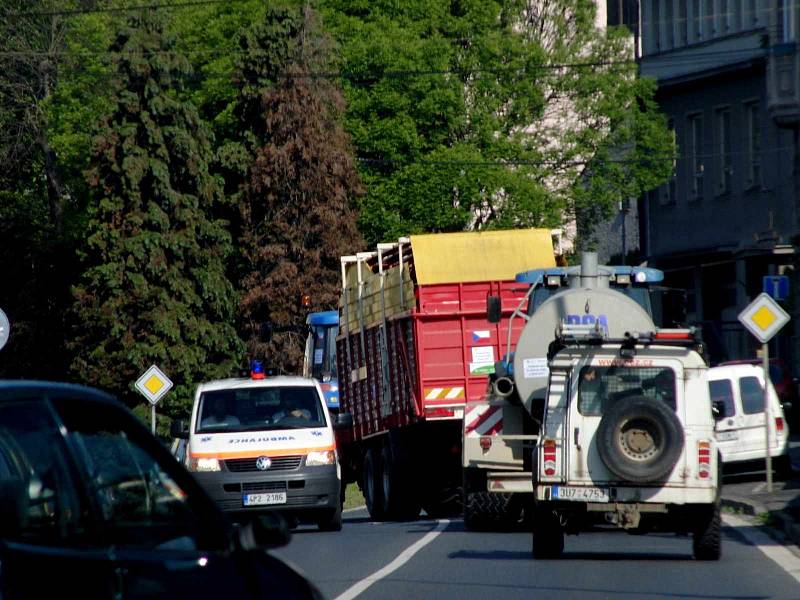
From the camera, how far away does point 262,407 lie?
69.1 feet

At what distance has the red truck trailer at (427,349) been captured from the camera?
22.3 m

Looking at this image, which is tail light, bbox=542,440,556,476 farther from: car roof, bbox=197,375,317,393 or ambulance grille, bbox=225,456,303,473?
car roof, bbox=197,375,317,393

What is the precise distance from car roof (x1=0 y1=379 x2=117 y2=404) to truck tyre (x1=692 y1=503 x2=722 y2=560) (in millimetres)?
10118

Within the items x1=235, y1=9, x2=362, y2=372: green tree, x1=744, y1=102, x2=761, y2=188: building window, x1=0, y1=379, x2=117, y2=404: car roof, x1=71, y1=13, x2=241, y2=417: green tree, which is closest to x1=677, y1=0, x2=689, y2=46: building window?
x1=744, y1=102, x2=761, y2=188: building window

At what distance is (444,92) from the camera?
5006cm

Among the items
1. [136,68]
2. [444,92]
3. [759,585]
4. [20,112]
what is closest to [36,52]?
[20,112]

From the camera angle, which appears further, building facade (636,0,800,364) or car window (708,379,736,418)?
building facade (636,0,800,364)

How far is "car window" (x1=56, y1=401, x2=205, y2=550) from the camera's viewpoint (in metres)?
5.48

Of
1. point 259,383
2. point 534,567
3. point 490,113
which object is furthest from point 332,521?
point 490,113

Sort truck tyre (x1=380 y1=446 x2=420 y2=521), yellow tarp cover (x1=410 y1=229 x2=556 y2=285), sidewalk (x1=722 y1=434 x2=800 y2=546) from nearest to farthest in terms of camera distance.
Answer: sidewalk (x1=722 y1=434 x2=800 y2=546)
yellow tarp cover (x1=410 y1=229 x2=556 y2=285)
truck tyre (x1=380 y1=446 x2=420 y2=521)

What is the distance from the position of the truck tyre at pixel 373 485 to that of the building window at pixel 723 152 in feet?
94.5

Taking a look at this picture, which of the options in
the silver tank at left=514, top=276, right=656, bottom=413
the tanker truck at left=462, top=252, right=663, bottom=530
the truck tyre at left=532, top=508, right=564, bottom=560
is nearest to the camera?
the truck tyre at left=532, top=508, right=564, bottom=560

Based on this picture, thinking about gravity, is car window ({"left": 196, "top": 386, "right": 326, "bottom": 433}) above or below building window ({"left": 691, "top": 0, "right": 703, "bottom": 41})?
below

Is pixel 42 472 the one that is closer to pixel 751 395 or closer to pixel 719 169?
pixel 751 395
